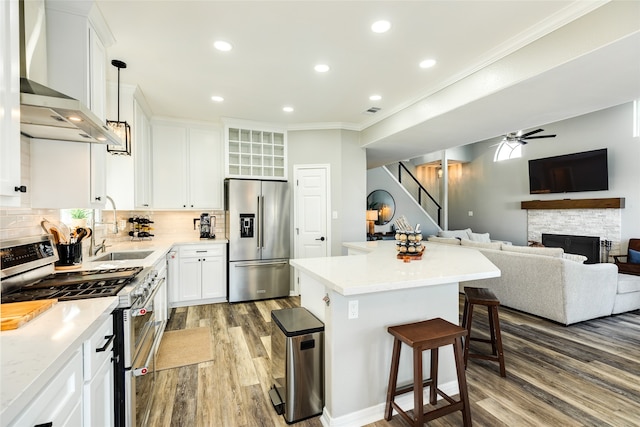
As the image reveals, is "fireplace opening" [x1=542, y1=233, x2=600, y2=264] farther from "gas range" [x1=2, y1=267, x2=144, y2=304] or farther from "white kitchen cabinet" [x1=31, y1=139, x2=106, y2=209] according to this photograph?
"white kitchen cabinet" [x1=31, y1=139, x2=106, y2=209]

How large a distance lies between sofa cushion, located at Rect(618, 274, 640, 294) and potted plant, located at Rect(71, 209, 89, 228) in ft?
20.8

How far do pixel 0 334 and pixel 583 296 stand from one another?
5146mm

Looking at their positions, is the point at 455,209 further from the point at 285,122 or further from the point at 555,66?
the point at 555,66

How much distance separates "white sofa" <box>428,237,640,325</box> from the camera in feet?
11.9

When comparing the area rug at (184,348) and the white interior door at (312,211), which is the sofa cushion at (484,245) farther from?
the area rug at (184,348)

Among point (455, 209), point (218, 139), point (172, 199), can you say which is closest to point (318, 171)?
point (218, 139)

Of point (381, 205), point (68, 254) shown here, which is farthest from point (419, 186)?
point (68, 254)

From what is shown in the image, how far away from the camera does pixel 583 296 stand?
3711 millimetres

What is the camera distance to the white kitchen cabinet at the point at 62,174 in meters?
1.96

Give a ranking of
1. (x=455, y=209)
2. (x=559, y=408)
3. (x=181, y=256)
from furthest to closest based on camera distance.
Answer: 1. (x=455, y=209)
2. (x=181, y=256)
3. (x=559, y=408)

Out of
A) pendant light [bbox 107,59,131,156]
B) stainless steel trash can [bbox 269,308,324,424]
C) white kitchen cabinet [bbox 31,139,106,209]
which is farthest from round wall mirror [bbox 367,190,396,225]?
white kitchen cabinet [bbox 31,139,106,209]

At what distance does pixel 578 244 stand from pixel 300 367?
7.12 meters

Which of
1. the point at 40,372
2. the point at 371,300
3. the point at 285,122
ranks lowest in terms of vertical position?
the point at 371,300

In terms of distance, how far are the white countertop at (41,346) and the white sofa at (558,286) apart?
14.6 ft
